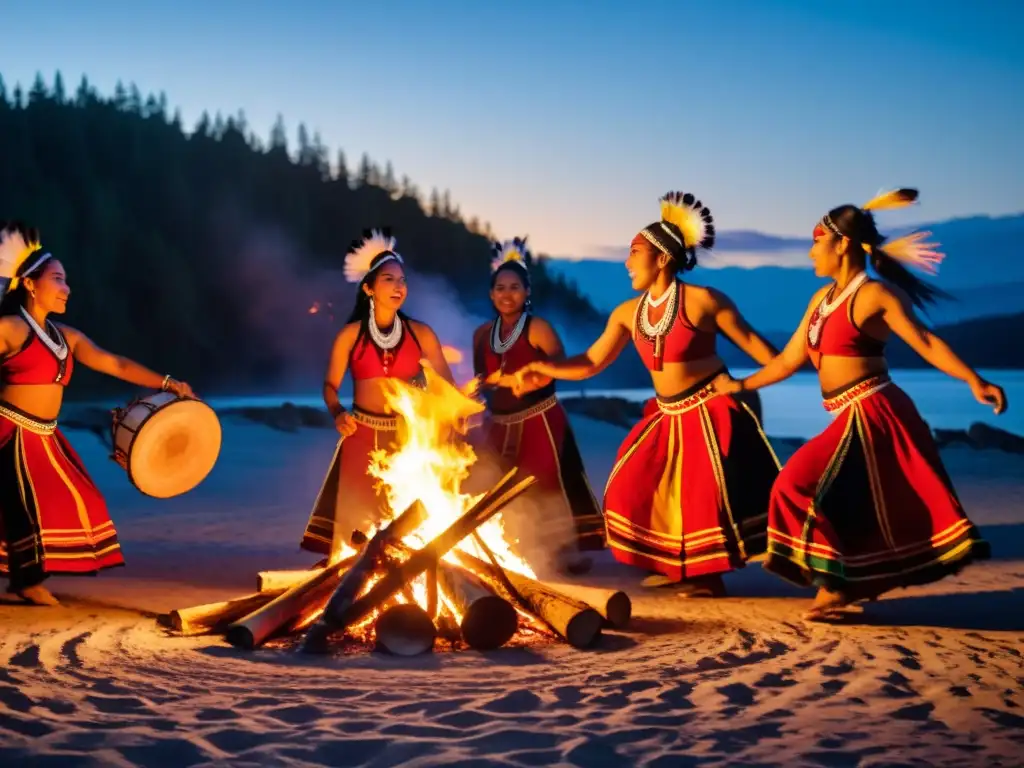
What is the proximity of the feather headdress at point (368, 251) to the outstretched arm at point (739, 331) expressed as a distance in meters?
1.79

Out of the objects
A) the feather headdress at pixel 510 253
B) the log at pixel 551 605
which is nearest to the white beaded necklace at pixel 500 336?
the feather headdress at pixel 510 253

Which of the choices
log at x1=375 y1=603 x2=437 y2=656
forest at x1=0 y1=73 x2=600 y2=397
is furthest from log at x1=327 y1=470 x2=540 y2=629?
forest at x1=0 y1=73 x2=600 y2=397

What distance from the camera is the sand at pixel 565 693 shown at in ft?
10.1

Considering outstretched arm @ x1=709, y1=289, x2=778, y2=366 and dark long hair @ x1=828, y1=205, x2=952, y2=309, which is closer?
dark long hair @ x1=828, y1=205, x2=952, y2=309

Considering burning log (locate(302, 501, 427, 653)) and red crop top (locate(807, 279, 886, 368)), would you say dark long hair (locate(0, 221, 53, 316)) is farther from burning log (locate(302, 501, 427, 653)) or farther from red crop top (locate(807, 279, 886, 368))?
red crop top (locate(807, 279, 886, 368))

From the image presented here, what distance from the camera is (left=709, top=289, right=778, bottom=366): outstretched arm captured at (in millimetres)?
5699

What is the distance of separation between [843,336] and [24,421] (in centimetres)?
404

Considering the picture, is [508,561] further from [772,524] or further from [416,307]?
[416,307]

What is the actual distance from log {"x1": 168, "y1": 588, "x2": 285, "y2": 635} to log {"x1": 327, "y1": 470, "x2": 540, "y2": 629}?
27.1 inches

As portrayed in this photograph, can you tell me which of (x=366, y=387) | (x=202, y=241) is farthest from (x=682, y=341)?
(x=202, y=241)

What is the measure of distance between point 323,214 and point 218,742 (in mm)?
60597

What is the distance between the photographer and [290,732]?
325 cm

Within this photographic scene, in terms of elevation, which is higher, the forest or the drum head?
the forest

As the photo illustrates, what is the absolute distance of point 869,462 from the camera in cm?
486
